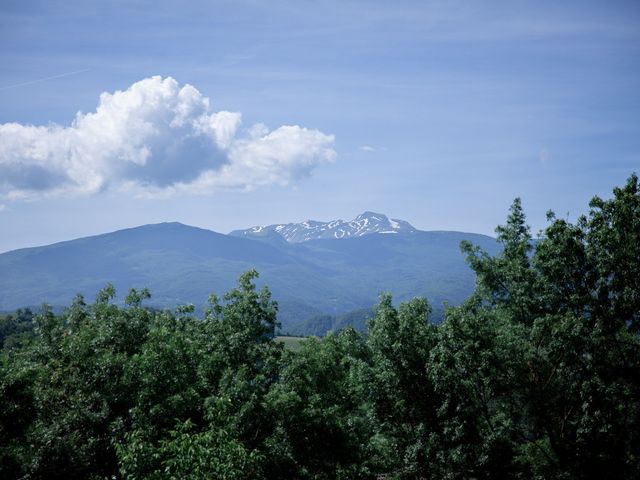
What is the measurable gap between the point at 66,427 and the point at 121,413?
265cm

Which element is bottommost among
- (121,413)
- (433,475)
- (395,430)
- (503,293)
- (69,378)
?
(433,475)

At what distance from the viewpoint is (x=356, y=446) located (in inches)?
1069

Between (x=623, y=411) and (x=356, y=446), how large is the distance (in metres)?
13.1

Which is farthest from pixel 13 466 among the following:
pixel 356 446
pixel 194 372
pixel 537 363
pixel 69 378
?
pixel 537 363

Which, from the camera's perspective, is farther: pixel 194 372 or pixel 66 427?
pixel 194 372

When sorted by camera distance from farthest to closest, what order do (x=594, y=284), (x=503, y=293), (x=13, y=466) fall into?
(x=503, y=293), (x=594, y=284), (x=13, y=466)

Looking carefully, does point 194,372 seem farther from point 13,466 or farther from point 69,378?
point 13,466

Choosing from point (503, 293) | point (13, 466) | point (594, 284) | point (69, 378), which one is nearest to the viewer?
point (13, 466)

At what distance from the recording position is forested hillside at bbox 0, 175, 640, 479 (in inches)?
920

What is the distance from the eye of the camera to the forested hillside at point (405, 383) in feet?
76.7

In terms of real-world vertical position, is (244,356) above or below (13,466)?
→ above

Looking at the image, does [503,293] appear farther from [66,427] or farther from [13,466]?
[13,466]

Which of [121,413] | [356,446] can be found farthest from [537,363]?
[121,413]

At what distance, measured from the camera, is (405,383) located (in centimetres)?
2733
